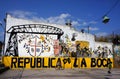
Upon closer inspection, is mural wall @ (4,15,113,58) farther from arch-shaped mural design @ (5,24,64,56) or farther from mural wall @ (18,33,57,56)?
arch-shaped mural design @ (5,24,64,56)

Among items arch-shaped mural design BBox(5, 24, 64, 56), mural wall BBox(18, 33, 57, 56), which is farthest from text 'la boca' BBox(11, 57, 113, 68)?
arch-shaped mural design BBox(5, 24, 64, 56)

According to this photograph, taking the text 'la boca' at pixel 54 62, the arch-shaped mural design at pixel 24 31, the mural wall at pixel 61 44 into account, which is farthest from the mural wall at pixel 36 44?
the text 'la boca' at pixel 54 62

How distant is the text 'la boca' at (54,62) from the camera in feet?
112

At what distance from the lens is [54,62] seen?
35594mm

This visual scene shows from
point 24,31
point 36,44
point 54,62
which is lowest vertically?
point 54,62

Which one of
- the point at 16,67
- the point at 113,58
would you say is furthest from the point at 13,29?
the point at 113,58

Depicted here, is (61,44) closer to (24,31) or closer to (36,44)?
(36,44)

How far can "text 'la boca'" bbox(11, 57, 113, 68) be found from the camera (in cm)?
3419

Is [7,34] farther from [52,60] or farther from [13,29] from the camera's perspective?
[52,60]

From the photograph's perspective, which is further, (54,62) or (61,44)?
(61,44)

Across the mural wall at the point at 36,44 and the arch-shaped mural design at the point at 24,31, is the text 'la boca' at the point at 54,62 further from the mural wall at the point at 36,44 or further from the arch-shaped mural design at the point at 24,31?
the arch-shaped mural design at the point at 24,31

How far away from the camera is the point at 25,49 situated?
35625 millimetres

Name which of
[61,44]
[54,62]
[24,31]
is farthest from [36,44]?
[61,44]

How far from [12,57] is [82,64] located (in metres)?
10.6
